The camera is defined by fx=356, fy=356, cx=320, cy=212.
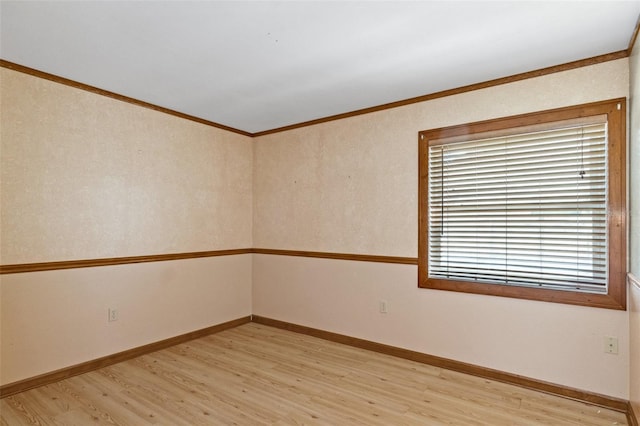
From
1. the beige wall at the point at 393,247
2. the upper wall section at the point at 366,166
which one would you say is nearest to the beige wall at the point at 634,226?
the beige wall at the point at 393,247

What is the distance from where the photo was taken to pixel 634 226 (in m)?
2.28

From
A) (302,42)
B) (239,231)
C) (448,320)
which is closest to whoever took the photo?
(302,42)

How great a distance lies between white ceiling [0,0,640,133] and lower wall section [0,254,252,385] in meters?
1.76

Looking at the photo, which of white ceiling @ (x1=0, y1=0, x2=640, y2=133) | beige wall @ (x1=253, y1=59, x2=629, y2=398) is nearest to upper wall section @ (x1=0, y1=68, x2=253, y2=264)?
white ceiling @ (x1=0, y1=0, x2=640, y2=133)

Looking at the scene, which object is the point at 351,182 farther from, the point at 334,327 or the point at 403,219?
the point at 334,327

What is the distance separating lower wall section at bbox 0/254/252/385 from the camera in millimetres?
2762

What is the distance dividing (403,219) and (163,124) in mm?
2720

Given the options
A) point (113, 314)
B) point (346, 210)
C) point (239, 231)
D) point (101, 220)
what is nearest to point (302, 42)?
point (346, 210)

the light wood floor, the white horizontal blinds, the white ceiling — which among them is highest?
the white ceiling

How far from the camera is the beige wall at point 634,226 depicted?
2.15 m

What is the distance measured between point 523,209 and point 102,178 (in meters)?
3.72

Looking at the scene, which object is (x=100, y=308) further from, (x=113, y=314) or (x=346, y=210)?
(x=346, y=210)

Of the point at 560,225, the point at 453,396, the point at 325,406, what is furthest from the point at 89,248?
the point at 560,225

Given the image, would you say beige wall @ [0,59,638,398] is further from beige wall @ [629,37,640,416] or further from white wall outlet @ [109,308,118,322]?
beige wall @ [629,37,640,416]
